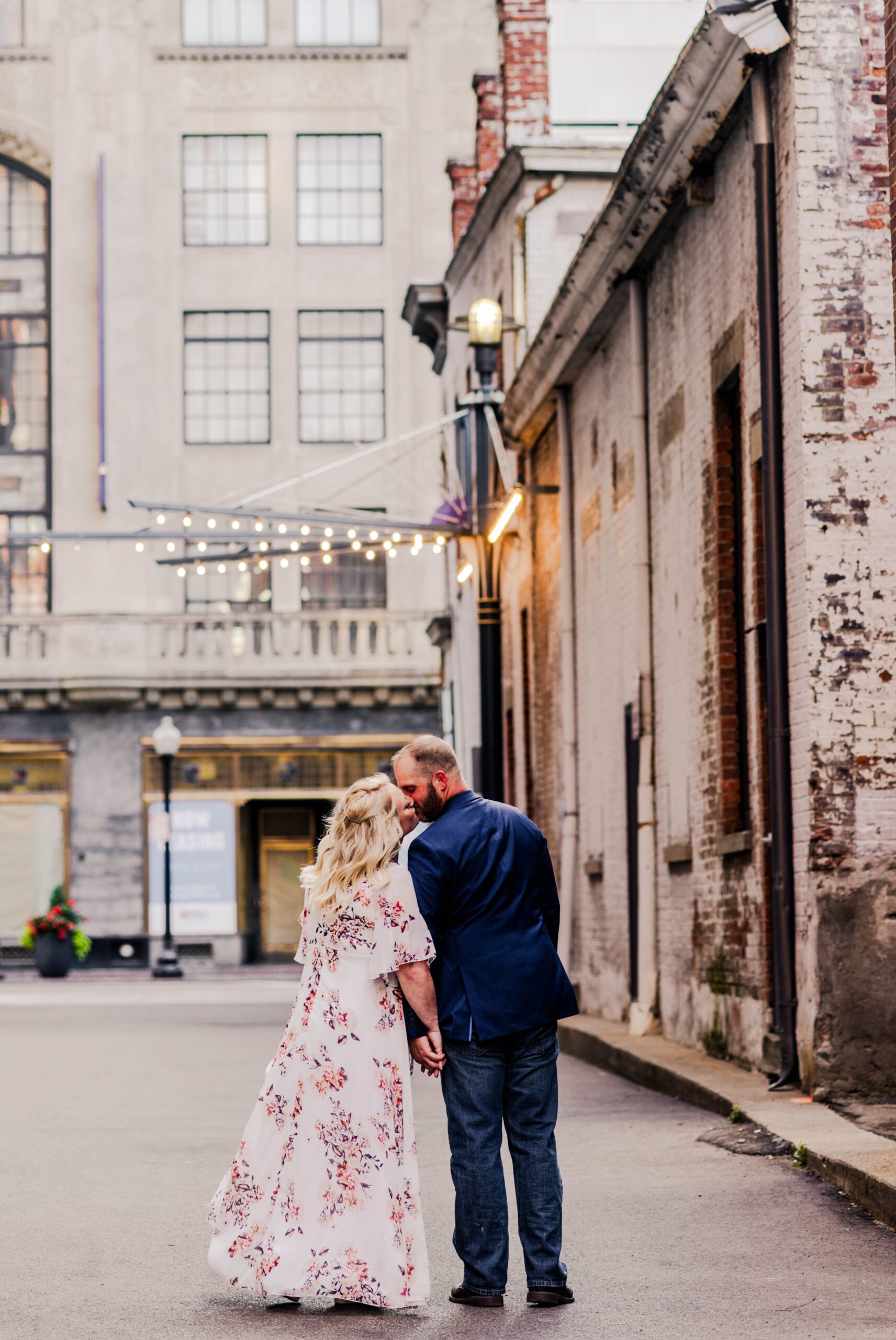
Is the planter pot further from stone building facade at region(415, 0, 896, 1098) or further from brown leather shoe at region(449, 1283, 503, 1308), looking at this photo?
brown leather shoe at region(449, 1283, 503, 1308)

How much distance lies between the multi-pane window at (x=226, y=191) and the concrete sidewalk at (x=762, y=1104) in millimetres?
28552

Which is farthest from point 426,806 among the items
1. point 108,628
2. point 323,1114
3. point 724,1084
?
point 108,628

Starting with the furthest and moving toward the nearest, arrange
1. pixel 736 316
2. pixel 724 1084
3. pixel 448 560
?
pixel 448 560 → pixel 736 316 → pixel 724 1084

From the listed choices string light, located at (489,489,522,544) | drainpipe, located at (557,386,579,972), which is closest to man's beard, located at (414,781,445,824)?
string light, located at (489,489,522,544)

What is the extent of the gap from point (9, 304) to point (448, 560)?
1452 centimetres

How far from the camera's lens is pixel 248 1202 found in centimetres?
639

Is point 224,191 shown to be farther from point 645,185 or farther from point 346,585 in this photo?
point 645,185

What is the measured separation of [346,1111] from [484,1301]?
0.71m

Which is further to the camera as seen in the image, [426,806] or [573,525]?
[573,525]

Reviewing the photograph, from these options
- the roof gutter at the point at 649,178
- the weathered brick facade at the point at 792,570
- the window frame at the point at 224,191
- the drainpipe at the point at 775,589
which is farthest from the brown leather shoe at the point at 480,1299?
the window frame at the point at 224,191

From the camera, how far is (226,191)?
4222 cm

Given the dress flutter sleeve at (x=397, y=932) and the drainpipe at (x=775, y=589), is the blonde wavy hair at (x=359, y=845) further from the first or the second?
the drainpipe at (x=775, y=589)

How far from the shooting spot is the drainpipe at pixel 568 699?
19672mm

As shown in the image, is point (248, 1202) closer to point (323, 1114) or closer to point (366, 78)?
point (323, 1114)
